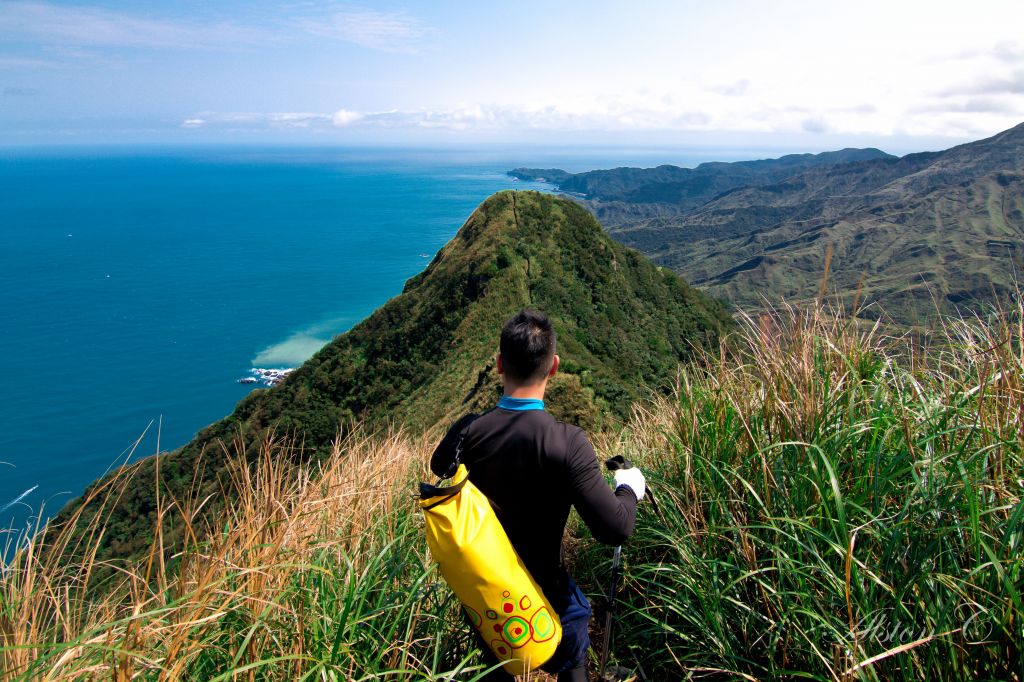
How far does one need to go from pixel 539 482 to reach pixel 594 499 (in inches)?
8.3

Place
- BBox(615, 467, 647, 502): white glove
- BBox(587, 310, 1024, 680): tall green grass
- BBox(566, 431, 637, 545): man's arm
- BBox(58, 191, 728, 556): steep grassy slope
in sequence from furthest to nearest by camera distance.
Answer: BBox(58, 191, 728, 556): steep grassy slope, BBox(615, 467, 647, 502): white glove, BBox(566, 431, 637, 545): man's arm, BBox(587, 310, 1024, 680): tall green grass

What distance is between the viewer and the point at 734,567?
2.32 meters

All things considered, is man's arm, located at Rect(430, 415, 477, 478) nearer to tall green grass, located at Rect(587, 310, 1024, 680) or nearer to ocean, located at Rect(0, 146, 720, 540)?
tall green grass, located at Rect(587, 310, 1024, 680)

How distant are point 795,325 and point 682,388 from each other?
839 millimetres

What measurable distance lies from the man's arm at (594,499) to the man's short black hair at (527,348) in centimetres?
30

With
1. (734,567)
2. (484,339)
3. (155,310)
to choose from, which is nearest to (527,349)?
(734,567)

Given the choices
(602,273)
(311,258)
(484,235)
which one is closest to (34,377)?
(311,258)

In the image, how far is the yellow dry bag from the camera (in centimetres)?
192

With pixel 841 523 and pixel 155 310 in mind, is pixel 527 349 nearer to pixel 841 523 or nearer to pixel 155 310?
pixel 841 523

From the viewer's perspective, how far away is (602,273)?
1837 inches

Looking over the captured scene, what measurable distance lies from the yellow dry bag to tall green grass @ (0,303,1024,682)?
0.31 metres

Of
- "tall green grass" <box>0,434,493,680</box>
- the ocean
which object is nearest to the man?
"tall green grass" <box>0,434,493,680</box>

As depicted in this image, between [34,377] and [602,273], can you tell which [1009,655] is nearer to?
[602,273]

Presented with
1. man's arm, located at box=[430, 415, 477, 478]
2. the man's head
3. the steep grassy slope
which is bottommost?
the steep grassy slope
